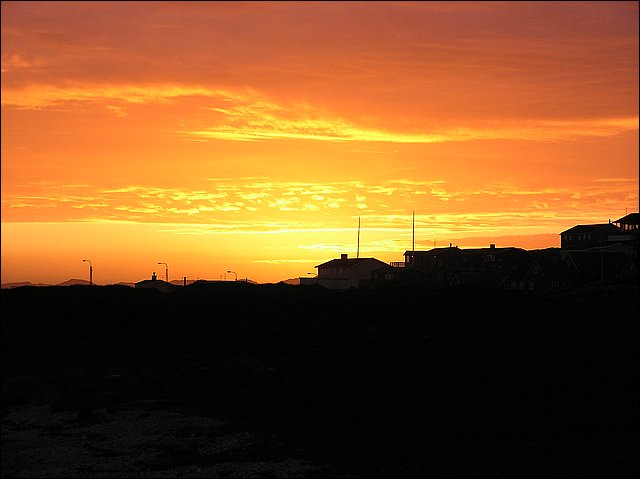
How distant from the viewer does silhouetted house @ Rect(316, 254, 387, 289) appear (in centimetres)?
14712

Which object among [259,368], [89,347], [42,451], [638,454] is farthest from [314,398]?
[89,347]

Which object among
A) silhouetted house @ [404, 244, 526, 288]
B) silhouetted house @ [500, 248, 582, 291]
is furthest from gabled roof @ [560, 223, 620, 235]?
silhouetted house @ [500, 248, 582, 291]

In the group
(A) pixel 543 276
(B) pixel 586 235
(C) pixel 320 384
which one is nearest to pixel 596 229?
(B) pixel 586 235

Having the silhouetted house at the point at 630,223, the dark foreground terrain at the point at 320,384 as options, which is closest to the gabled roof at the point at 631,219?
the silhouetted house at the point at 630,223

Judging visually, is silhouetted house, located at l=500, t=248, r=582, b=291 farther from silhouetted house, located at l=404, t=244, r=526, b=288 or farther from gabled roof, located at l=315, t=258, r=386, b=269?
gabled roof, located at l=315, t=258, r=386, b=269

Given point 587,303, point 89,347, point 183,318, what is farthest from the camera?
point 183,318

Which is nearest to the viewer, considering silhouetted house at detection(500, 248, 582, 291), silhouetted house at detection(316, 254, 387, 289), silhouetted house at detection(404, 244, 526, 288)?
silhouetted house at detection(500, 248, 582, 291)

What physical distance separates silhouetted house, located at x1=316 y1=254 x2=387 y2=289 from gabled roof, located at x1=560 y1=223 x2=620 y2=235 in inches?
1539

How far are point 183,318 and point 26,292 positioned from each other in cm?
2325

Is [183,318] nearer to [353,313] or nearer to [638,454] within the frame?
[353,313]

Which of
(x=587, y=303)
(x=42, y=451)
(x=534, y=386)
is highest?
(x=587, y=303)

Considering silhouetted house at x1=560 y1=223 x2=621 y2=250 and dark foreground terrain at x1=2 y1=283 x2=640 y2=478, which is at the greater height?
silhouetted house at x1=560 y1=223 x2=621 y2=250

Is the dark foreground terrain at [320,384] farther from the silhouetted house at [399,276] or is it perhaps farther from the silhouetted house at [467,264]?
the silhouetted house at [399,276]

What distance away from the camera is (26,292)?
91.2 metres
